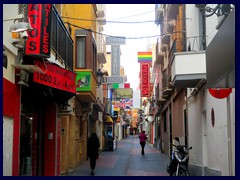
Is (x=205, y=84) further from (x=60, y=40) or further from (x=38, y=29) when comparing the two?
(x=38, y=29)

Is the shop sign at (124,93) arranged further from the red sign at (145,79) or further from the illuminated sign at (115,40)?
the illuminated sign at (115,40)

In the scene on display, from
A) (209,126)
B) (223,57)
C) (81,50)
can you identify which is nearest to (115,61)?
(81,50)

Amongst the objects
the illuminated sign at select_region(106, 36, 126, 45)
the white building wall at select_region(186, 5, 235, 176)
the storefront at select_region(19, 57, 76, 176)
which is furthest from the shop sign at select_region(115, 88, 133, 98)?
the storefront at select_region(19, 57, 76, 176)

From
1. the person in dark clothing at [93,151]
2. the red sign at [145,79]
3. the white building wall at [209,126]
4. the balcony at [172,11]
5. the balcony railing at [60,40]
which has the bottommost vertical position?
the person in dark clothing at [93,151]

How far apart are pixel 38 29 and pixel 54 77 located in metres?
1.89

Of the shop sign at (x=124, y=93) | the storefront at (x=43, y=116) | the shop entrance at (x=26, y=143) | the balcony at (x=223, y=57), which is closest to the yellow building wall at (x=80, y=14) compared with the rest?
the storefront at (x=43, y=116)

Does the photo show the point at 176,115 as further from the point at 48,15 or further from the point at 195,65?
the point at 48,15

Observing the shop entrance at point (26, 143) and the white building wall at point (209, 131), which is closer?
the white building wall at point (209, 131)

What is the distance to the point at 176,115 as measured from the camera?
24.8m

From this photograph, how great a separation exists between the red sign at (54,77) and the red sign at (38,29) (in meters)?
0.64

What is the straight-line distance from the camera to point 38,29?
10.3m

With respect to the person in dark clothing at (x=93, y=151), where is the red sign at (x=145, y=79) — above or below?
above

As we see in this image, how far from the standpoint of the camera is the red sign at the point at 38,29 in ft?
33.4

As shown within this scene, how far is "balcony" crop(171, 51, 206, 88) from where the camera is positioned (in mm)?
13672
